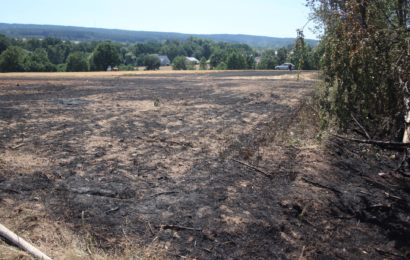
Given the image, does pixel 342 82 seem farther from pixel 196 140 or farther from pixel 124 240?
pixel 124 240

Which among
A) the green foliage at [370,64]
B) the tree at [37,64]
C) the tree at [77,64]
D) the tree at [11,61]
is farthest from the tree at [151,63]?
the green foliage at [370,64]

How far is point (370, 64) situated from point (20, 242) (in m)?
5.69

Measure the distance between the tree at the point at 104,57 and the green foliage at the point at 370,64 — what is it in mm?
77417

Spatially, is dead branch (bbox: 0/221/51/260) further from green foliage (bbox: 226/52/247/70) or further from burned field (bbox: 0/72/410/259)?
green foliage (bbox: 226/52/247/70)

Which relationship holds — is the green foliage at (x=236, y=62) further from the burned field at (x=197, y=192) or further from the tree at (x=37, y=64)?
the burned field at (x=197, y=192)

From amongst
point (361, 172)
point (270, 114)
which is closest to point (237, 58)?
point (270, 114)

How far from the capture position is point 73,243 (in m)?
4.27

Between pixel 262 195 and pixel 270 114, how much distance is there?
715cm

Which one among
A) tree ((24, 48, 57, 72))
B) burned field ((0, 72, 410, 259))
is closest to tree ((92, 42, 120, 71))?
tree ((24, 48, 57, 72))

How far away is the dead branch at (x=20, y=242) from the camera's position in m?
3.81

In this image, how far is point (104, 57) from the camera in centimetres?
8075

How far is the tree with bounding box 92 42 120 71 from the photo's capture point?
80125 mm

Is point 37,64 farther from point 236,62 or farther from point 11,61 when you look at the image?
point 236,62

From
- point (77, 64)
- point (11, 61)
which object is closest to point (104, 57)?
point (77, 64)
